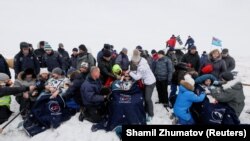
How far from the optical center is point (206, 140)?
4016 millimetres

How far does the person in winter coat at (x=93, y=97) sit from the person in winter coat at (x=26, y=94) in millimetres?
1731

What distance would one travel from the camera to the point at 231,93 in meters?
5.02

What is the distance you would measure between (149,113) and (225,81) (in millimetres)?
2386

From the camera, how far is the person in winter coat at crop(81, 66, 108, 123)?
5.34m

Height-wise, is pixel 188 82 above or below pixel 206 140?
above

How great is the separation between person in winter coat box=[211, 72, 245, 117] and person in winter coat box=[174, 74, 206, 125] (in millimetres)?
472

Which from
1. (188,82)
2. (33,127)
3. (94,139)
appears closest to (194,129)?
(188,82)

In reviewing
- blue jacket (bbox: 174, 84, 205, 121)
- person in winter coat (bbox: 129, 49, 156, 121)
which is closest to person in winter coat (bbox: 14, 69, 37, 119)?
person in winter coat (bbox: 129, 49, 156, 121)

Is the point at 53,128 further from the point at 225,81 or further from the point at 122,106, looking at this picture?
the point at 225,81

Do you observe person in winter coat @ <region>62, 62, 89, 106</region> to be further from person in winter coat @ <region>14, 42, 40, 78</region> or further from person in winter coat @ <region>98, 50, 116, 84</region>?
person in winter coat @ <region>14, 42, 40, 78</region>

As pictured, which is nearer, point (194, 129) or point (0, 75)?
point (194, 129)

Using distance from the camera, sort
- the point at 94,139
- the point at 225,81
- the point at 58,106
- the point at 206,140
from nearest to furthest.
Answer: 1. the point at 206,140
2. the point at 94,139
3. the point at 225,81
4. the point at 58,106

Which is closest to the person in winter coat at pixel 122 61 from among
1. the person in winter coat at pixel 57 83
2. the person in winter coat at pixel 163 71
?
the person in winter coat at pixel 163 71

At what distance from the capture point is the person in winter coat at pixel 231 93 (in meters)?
5.02
